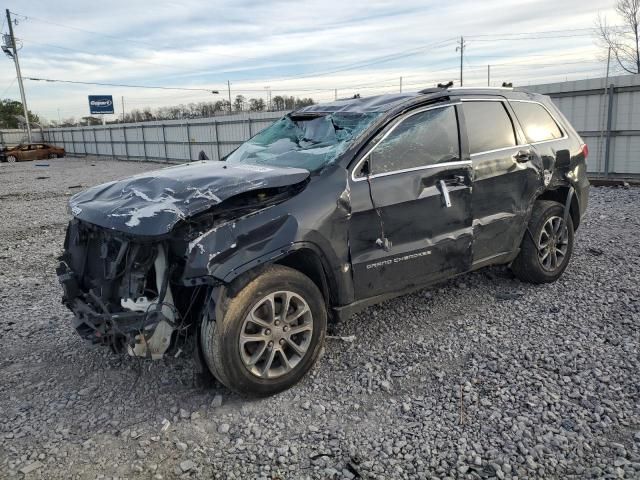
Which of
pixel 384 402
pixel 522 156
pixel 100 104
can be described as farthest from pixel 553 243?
pixel 100 104

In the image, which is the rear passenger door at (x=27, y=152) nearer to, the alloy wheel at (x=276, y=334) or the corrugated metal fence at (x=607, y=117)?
the corrugated metal fence at (x=607, y=117)

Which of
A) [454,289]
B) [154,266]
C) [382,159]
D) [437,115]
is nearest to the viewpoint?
[154,266]

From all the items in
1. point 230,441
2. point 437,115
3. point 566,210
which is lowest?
point 230,441

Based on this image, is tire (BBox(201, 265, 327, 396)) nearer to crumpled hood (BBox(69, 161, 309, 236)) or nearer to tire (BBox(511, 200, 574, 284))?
crumpled hood (BBox(69, 161, 309, 236))

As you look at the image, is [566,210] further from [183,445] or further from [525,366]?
[183,445]

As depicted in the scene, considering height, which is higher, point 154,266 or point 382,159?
point 382,159

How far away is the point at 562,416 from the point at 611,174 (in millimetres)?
Result: 10759

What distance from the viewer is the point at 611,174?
12.0 m

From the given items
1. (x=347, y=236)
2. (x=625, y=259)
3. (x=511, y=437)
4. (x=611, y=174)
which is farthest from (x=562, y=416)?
(x=611, y=174)

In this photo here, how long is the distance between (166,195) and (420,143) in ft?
6.45

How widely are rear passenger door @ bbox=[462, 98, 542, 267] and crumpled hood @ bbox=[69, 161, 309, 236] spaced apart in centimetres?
166

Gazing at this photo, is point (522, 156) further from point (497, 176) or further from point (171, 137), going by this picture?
point (171, 137)

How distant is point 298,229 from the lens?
333 centimetres

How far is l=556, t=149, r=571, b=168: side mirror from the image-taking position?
5107mm
